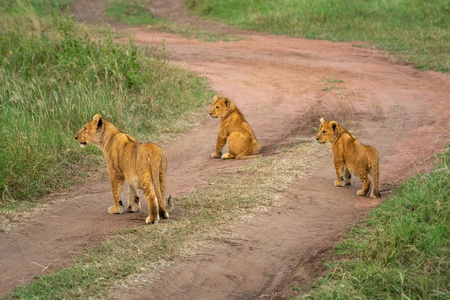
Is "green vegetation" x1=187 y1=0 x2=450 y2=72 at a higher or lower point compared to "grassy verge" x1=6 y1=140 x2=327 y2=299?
higher

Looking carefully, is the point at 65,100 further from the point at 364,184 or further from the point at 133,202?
the point at 364,184

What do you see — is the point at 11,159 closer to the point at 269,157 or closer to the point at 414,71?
the point at 269,157

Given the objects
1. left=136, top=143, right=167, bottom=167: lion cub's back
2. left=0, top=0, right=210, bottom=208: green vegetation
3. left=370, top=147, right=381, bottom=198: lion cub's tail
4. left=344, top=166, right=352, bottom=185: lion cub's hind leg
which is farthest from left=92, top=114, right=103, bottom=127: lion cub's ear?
left=370, top=147, right=381, bottom=198: lion cub's tail

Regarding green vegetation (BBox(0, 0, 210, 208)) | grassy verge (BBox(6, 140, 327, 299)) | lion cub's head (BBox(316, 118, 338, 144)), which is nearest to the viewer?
grassy verge (BBox(6, 140, 327, 299))

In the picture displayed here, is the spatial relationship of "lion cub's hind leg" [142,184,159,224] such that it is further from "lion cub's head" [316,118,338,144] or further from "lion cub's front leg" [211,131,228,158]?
"lion cub's front leg" [211,131,228,158]

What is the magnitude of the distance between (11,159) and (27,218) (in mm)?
1340

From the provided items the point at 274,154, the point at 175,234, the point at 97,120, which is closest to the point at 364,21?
the point at 274,154

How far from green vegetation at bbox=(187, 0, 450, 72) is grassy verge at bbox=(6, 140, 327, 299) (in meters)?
9.89

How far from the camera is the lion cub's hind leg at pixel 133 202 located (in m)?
7.05

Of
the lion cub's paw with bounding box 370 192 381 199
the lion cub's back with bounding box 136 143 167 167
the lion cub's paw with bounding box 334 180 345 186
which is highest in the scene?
the lion cub's back with bounding box 136 143 167 167

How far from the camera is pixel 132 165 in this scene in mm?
6691

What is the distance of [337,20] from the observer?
21672mm

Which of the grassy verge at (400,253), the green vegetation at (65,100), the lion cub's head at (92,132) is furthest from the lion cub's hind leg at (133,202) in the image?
the grassy verge at (400,253)

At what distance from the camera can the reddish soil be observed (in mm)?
5457
